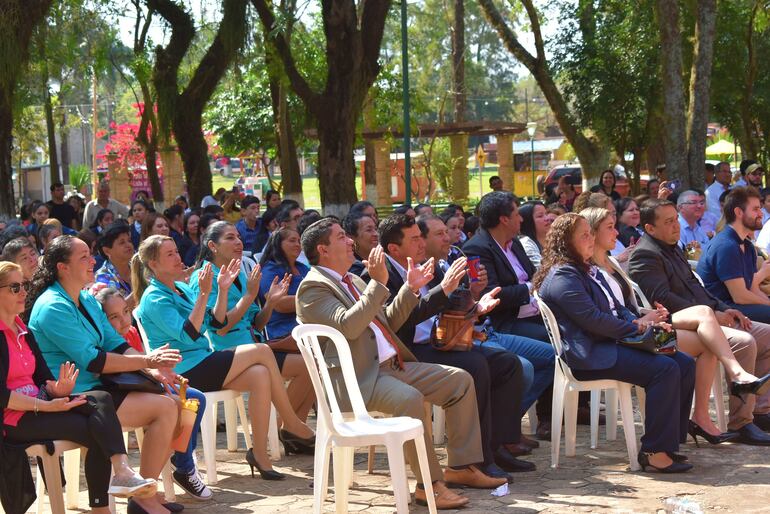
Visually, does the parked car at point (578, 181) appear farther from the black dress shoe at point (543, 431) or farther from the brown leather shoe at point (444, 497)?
the brown leather shoe at point (444, 497)

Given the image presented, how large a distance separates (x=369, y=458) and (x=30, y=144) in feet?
139

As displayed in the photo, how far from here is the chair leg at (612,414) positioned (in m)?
7.51

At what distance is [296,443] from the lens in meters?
7.23

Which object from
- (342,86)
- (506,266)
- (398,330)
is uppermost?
(342,86)

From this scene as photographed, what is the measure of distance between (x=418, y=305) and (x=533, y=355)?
4.35 ft

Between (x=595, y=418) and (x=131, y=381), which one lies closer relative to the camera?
(x=131, y=381)

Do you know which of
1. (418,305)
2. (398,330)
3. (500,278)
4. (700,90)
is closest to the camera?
(418,305)

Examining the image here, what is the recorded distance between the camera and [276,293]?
7172 mm

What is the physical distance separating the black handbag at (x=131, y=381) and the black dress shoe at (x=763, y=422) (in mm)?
4196

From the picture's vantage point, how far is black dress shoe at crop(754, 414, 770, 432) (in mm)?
7637

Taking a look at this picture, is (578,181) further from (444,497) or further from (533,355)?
(444,497)

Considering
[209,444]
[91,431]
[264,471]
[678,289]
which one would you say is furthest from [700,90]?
[91,431]

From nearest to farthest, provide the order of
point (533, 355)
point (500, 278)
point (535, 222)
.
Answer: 1. point (533, 355)
2. point (500, 278)
3. point (535, 222)

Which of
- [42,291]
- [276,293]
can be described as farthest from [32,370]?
[276,293]
